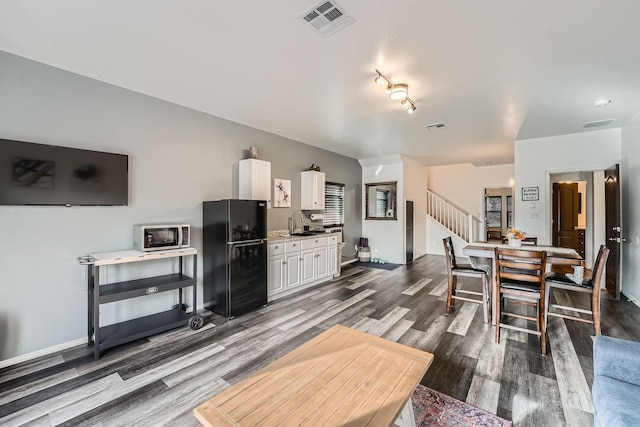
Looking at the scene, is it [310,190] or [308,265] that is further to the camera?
[310,190]

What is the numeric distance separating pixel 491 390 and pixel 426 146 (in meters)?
4.92

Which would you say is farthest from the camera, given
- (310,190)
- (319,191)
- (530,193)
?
(319,191)

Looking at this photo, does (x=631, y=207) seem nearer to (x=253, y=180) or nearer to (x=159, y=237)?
(x=253, y=180)

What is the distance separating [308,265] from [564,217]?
6310 mm

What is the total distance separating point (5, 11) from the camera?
1998mm

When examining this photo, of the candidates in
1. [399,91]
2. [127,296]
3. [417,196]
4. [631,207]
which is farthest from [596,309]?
[417,196]

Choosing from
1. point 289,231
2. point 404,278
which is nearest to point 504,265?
point 404,278

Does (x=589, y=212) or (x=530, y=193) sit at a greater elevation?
(x=530, y=193)

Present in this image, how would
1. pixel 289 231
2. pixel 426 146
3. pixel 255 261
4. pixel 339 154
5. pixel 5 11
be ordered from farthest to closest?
pixel 339 154
pixel 426 146
pixel 289 231
pixel 255 261
pixel 5 11

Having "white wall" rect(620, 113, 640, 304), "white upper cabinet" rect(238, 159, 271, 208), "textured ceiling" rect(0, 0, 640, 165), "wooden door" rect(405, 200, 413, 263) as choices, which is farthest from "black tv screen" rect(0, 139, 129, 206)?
"white wall" rect(620, 113, 640, 304)

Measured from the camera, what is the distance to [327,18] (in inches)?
80.5

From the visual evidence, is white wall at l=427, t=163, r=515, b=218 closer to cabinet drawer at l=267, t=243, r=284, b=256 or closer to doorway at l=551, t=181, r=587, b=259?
doorway at l=551, t=181, r=587, b=259

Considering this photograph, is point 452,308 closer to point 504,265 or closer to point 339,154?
point 504,265

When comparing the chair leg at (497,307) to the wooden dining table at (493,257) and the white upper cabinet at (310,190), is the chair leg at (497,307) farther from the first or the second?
the white upper cabinet at (310,190)
